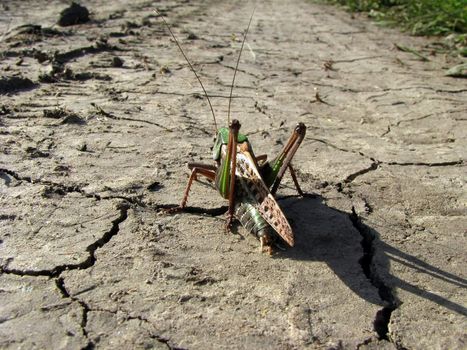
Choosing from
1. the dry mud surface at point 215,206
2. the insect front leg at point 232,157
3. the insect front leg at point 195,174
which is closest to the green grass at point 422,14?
the dry mud surface at point 215,206

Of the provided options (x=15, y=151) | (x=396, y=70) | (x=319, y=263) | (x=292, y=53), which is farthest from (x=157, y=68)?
(x=319, y=263)

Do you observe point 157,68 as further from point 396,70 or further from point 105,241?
point 105,241

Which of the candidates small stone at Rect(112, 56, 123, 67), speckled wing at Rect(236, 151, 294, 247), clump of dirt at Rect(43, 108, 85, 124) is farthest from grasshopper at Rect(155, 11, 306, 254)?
small stone at Rect(112, 56, 123, 67)

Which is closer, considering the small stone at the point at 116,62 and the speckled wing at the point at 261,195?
the speckled wing at the point at 261,195

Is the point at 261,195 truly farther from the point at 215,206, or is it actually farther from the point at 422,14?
the point at 422,14

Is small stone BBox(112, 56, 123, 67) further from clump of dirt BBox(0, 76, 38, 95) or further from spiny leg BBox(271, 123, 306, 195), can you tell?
spiny leg BBox(271, 123, 306, 195)

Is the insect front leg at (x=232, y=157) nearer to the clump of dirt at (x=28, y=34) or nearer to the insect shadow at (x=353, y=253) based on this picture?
the insect shadow at (x=353, y=253)

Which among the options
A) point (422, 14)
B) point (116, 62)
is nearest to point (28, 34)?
point (116, 62)
